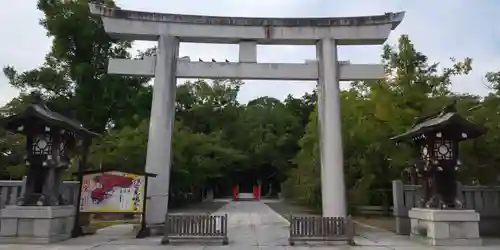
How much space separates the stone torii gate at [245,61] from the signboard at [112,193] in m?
0.73

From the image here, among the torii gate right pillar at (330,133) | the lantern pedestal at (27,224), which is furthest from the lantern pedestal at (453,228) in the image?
the lantern pedestal at (27,224)

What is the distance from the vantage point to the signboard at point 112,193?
11719 mm

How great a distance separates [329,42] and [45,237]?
10.1m

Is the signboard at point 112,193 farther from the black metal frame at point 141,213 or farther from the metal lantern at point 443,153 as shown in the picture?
the metal lantern at point 443,153

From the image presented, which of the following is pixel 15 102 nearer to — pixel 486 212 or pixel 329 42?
pixel 329 42

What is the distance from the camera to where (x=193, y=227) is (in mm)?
10922

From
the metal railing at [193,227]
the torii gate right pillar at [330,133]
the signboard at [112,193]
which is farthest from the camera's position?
the torii gate right pillar at [330,133]

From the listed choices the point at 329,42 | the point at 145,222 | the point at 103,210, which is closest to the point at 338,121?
the point at 329,42

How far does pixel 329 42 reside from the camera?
13383 millimetres

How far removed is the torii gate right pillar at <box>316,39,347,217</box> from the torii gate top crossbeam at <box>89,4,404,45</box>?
558mm

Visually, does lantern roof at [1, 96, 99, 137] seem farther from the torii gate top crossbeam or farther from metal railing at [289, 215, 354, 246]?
metal railing at [289, 215, 354, 246]

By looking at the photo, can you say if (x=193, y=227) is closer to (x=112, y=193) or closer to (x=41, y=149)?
(x=112, y=193)

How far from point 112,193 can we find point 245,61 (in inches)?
226

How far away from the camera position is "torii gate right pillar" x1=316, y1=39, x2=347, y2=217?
40.4 ft
